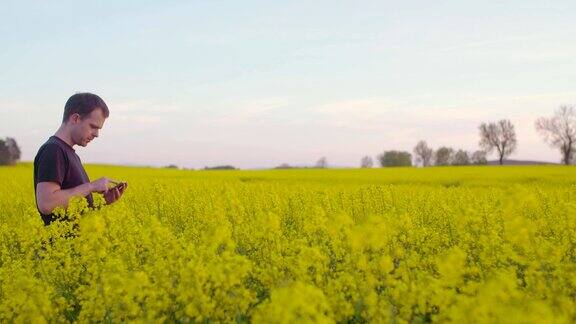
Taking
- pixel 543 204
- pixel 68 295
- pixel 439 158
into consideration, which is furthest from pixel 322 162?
pixel 68 295

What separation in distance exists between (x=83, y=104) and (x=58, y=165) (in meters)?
0.56

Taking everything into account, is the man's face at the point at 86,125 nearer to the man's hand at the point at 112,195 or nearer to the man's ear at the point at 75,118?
the man's ear at the point at 75,118

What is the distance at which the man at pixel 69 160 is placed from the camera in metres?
5.02

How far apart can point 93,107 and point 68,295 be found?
5.44 ft

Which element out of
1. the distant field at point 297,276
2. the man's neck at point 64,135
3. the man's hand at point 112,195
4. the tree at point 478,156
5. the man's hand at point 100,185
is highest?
the tree at point 478,156

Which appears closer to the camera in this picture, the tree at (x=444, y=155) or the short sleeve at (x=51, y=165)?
the short sleeve at (x=51, y=165)

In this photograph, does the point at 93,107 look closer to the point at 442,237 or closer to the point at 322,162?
the point at 442,237

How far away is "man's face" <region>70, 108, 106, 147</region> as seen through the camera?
518 cm

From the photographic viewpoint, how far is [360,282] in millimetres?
3924

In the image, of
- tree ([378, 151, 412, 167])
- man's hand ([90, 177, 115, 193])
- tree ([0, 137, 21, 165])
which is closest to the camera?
man's hand ([90, 177, 115, 193])

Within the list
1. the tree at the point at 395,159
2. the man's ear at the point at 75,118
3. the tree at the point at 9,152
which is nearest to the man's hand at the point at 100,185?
the man's ear at the point at 75,118

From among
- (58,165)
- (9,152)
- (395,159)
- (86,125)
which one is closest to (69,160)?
(58,165)

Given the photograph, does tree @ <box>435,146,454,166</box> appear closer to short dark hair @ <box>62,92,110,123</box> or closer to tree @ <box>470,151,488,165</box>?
tree @ <box>470,151,488,165</box>

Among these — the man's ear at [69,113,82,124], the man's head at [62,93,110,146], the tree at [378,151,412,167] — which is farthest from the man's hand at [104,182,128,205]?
the tree at [378,151,412,167]
